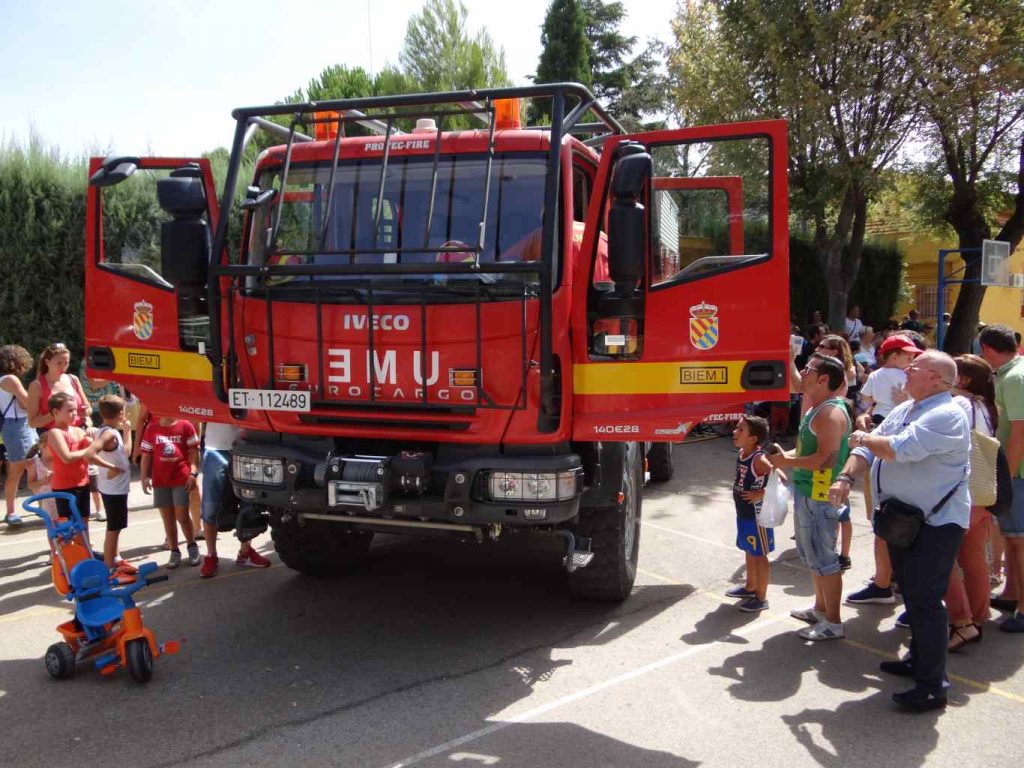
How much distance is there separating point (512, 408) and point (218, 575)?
3.18 m

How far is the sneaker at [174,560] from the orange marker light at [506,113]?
157 inches

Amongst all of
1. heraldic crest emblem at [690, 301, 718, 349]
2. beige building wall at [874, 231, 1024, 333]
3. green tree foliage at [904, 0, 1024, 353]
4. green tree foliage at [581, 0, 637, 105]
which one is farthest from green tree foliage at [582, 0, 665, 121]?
heraldic crest emblem at [690, 301, 718, 349]

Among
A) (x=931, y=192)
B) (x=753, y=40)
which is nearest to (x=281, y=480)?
(x=753, y=40)

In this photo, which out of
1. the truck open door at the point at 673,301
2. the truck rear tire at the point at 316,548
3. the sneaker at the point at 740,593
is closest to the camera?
the truck open door at the point at 673,301

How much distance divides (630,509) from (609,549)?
0.42 metres

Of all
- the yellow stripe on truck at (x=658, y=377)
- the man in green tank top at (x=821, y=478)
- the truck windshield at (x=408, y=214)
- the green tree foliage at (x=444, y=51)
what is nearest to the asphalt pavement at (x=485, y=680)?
the man in green tank top at (x=821, y=478)

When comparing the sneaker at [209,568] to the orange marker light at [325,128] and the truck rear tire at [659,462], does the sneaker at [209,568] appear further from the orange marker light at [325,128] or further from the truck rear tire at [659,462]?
the truck rear tire at [659,462]

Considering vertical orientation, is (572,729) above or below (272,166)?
below

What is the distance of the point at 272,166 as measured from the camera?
5078mm

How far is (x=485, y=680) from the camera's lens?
4.46 metres

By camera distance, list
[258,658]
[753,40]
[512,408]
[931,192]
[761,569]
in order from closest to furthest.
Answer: [512,408]
[258,658]
[761,569]
[753,40]
[931,192]

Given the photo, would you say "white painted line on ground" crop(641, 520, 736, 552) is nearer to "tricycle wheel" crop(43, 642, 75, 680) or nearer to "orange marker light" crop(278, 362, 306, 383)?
"orange marker light" crop(278, 362, 306, 383)

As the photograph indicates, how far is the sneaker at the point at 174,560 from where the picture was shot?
6.50 m

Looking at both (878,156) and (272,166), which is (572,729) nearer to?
(272,166)
